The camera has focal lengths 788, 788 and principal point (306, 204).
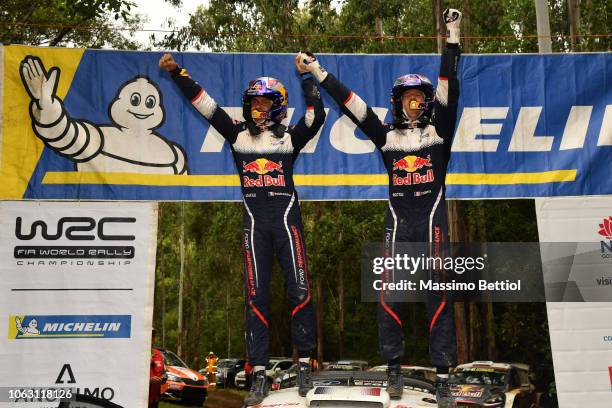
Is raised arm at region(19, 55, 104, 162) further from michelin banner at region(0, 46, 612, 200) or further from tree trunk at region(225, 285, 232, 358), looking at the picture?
tree trunk at region(225, 285, 232, 358)

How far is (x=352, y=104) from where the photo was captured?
8.54 m

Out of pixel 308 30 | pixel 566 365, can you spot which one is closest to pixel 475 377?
pixel 566 365

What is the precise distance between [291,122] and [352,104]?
0.71 metres

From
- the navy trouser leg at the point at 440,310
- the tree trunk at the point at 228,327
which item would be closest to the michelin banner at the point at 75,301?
the navy trouser leg at the point at 440,310

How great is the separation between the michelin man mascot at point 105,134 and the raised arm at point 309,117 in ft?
4.19

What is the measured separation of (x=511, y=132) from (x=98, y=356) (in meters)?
5.07

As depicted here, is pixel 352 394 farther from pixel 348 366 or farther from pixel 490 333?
pixel 490 333

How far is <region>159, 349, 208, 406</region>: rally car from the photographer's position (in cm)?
1702

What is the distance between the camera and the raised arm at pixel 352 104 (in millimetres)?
8477

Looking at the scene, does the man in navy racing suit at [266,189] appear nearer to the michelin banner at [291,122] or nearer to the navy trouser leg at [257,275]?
the navy trouser leg at [257,275]

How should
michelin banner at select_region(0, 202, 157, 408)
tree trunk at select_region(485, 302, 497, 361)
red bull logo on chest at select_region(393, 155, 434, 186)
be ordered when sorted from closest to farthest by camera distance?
michelin banner at select_region(0, 202, 157, 408), red bull logo on chest at select_region(393, 155, 434, 186), tree trunk at select_region(485, 302, 497, 361)

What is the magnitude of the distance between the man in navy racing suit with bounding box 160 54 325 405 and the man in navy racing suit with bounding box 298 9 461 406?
1.71ft

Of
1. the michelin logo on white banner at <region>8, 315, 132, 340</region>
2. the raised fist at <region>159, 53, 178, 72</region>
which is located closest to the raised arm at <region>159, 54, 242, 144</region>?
the raised fist at <region>159, 53, 178, 72</region>

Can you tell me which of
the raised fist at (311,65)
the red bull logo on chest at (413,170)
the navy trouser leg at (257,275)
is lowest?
the navy trouser leg at (257,275)
